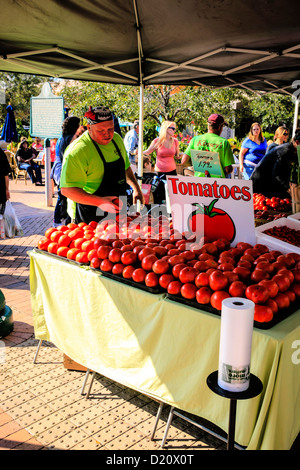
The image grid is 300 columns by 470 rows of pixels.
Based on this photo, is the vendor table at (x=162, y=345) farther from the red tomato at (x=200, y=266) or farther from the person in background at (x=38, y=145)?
the person in background at (x=38, y=145)

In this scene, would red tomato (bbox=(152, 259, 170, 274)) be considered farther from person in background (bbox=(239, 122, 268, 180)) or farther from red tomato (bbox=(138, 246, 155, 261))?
person in background (bbox=(239, 122, 268, 180))

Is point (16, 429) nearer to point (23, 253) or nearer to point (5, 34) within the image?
point (5, 34)

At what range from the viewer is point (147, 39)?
479 cm

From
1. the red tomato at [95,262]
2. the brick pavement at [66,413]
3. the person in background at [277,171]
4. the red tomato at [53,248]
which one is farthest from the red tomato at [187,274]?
the person in background at [277,171]

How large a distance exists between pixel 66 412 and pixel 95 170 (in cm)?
190

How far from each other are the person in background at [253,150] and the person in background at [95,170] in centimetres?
512

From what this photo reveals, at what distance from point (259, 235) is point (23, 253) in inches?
184

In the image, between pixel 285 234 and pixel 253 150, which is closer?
pixel 285 234

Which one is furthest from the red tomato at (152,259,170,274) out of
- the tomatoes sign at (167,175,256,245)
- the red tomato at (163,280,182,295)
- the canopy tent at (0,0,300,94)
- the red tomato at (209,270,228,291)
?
the canopy tent at (0,0,300,94)

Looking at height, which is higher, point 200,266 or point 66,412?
point 200,266

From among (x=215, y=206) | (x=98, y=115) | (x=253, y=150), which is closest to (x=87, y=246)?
(x=215, y=206)

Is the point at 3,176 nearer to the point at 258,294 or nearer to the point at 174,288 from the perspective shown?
the point at 174,288

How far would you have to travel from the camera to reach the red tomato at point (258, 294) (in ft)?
6.43

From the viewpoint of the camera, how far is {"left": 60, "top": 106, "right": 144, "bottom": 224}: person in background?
3359 mm
